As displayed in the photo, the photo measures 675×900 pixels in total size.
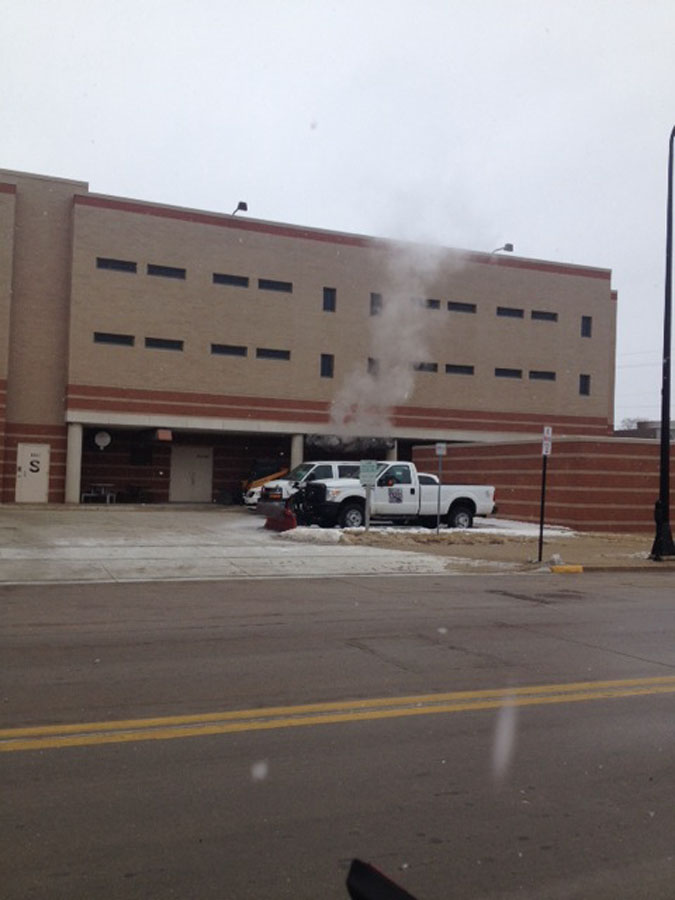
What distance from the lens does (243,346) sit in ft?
120

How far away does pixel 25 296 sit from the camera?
33906 millimetres

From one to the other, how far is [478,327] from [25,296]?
19016 mm

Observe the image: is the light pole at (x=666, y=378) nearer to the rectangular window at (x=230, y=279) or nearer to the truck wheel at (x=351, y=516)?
the truck wheel at (x=351, y=516)

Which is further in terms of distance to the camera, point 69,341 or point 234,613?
point 69,341

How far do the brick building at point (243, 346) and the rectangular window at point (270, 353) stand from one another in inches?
2.5

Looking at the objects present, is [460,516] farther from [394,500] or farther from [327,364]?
[327,364]

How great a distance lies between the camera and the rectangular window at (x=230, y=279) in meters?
36.3

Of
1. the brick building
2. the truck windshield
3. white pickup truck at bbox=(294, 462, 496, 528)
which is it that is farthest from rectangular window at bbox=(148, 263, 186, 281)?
white pickup truck at bbox=(294, 462, 496, 528)

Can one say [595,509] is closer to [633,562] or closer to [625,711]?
[633,562]

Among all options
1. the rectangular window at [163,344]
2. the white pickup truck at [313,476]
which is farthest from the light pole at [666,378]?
the rectangular window at [163,344]

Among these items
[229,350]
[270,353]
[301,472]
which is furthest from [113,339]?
[301,472]

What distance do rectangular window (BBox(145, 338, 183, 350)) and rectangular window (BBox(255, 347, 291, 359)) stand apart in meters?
3.25

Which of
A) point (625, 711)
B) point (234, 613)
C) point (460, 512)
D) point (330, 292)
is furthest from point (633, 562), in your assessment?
point (330, 292)

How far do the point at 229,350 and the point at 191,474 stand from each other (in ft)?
19.1
